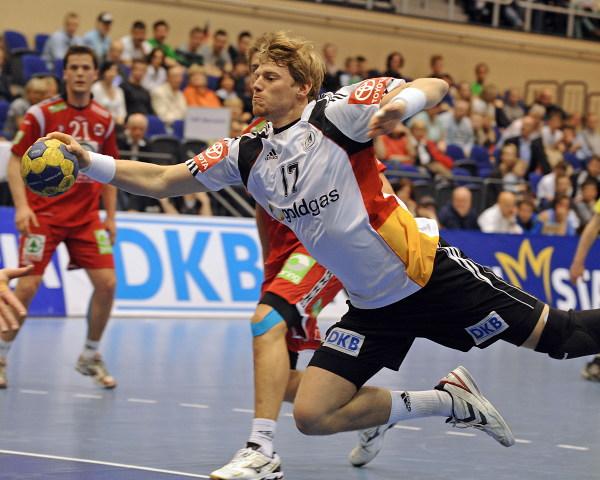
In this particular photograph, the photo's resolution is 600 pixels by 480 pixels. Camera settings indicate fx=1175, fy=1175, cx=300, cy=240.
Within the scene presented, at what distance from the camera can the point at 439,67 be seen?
2314 cm

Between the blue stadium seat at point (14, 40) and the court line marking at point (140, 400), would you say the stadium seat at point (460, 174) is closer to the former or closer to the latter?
the blue stadium seat at point (14, 40)

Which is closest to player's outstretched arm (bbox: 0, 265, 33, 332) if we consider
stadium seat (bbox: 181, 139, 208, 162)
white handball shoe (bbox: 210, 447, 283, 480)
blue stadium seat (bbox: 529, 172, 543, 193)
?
white handball shoe (bbox: 210, 447, 283, 480)

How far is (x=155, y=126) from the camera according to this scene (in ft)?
52.5

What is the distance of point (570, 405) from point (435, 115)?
12.1m

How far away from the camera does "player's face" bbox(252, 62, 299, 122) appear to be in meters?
5.26

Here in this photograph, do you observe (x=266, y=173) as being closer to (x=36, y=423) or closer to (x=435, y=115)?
(x=36, y=423)

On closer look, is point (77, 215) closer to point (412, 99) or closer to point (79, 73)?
point (79, 73)

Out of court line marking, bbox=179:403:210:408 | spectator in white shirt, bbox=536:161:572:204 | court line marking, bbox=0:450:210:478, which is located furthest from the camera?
spectator in white shirt, bbox=536:161:572:204

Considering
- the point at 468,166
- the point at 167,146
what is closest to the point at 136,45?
the point at 167,146

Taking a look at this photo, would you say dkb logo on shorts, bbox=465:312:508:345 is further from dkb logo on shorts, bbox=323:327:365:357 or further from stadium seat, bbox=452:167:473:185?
stadium seat, bbox=452:167:473:185

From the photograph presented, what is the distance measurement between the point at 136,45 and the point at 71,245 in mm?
9983

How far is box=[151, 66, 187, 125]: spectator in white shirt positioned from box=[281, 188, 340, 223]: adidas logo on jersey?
37.8ft

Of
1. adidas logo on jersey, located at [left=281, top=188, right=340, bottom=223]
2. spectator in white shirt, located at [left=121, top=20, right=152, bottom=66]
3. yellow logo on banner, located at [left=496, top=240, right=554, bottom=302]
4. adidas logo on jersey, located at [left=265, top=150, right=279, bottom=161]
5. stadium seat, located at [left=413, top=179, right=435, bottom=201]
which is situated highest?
spectator in white shirt, located at [left=121, top=20, right=152, bottom=66]

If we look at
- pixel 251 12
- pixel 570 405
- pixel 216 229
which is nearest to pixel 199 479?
pixel 570 405
